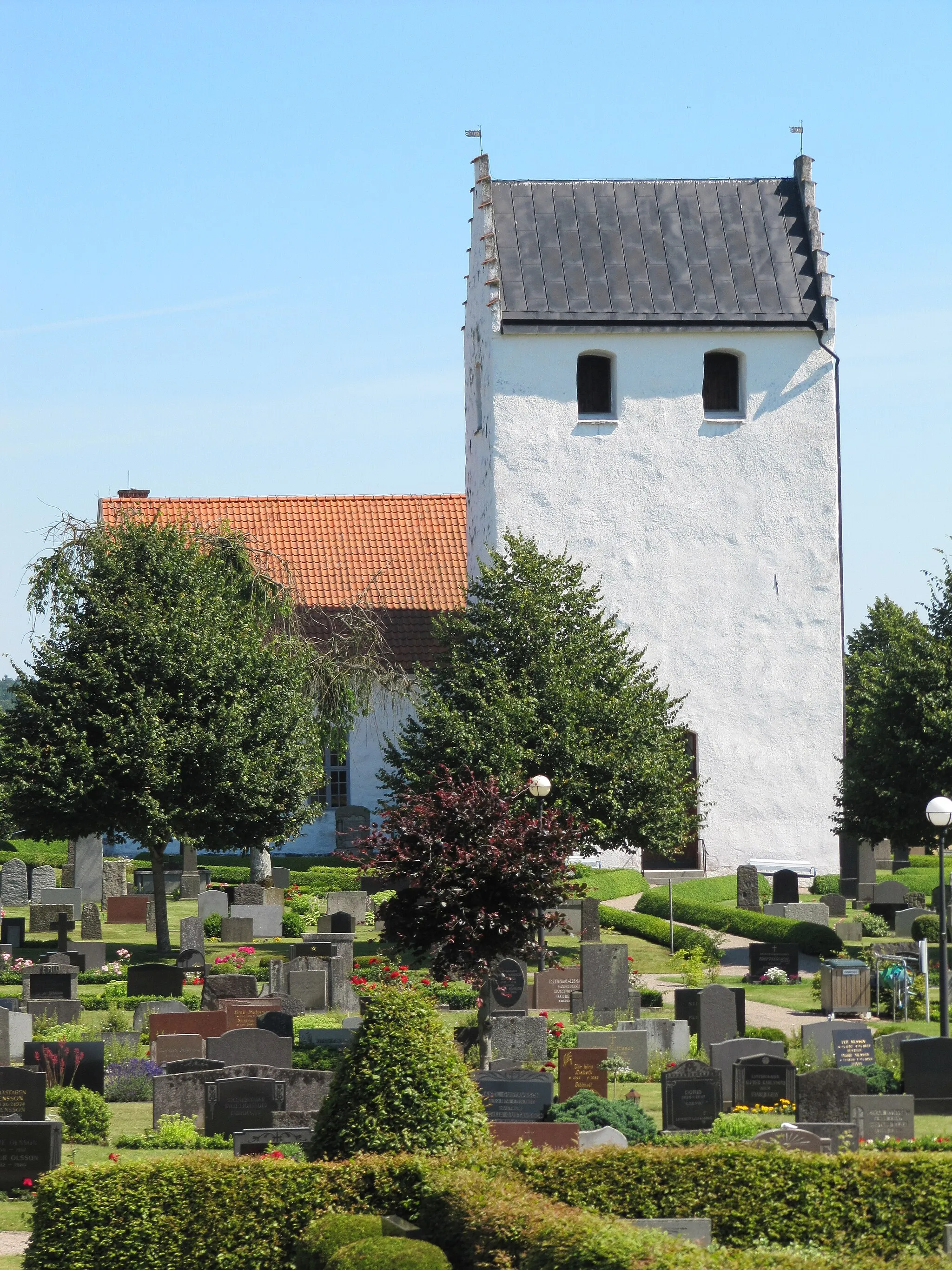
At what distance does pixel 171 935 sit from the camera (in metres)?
33.0

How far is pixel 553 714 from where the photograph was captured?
30375mm

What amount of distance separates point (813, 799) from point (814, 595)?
4715 mm

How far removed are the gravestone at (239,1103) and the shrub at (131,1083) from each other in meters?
2.15

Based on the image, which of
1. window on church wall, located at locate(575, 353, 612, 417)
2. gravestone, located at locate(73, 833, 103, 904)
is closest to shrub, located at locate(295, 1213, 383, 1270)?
gravestone, located at locate(73, 833, 103, 904)

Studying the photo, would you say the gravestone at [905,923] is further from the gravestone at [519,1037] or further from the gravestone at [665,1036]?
the gravestone at [519,1037]

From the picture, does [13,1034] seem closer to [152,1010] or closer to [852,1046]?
[152,1010]

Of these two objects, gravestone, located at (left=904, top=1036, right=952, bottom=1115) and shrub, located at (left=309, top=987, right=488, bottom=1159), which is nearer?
shrub, located at (left=309, top=987, right=488, bottom=1159)

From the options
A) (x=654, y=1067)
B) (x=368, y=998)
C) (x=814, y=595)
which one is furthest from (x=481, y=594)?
(x=368, y=998)

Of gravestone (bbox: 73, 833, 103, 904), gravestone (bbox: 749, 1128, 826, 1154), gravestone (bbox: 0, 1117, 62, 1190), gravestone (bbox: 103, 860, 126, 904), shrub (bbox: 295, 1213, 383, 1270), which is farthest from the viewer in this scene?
gravestone (bbox: 103, 860, 126, 904)

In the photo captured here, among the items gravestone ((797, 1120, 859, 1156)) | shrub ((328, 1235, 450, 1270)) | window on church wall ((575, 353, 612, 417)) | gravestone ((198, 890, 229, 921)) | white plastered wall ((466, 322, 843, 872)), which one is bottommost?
gravestone ((797, 1120, 859, 1156))

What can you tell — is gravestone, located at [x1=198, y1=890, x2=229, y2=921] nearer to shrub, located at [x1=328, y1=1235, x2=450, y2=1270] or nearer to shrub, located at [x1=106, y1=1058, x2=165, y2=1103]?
shrub, located at [x1=106, y1=1058, x2=165, y2=1103]

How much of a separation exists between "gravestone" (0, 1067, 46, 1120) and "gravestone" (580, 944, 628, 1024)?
30.0ft

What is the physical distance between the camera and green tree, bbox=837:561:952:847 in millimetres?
28859

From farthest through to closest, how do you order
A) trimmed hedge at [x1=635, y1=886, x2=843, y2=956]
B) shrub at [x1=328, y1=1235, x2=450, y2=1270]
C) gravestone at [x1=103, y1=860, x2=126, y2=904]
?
gravestone at [x1=103, y1=860, x2=126, y2=904] → trimmed hedge at [x1=635, y1=886, x2=843, y2=956] → shrub at [x1=328, y1=1235, x2=450, y2=1270]
